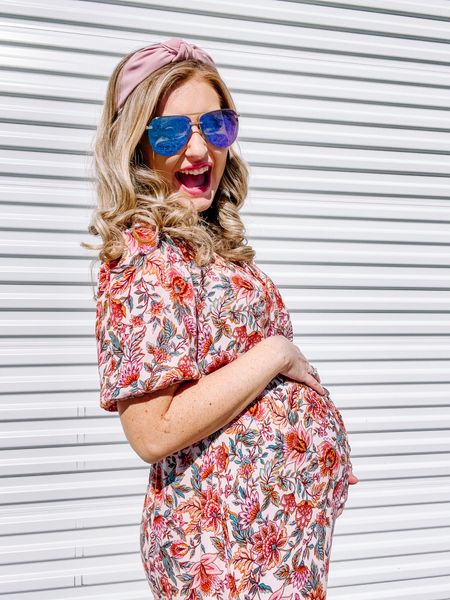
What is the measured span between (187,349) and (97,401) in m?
1.73

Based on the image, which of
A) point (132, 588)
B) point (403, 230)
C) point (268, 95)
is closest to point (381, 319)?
point (403, 230)

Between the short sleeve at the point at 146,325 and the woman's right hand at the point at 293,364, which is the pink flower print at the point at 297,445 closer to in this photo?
the woman's right hand at the point at 293,364

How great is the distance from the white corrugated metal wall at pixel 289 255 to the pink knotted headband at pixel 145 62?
1387mm

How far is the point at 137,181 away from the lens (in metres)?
1.75

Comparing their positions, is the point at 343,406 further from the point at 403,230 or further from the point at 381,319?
the point at 403,230

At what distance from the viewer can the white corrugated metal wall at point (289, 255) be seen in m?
3.01

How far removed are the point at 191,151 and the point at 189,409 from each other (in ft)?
2.29

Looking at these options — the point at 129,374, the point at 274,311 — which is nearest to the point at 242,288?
the point at 274,311

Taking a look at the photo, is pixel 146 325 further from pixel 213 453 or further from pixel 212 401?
pixel 213 453

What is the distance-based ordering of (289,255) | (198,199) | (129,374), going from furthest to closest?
(289,255) < (198,199) < (129,374)

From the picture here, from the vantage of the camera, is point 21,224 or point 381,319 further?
point 381,319

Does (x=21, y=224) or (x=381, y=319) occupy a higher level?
(x=21, y=224)

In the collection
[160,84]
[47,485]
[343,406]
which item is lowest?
[47,485]

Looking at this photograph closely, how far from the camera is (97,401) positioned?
3131 mm
